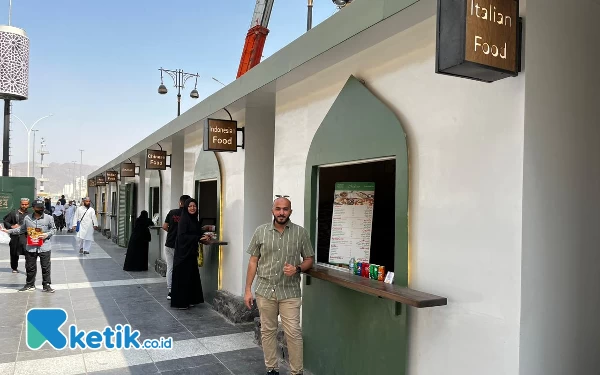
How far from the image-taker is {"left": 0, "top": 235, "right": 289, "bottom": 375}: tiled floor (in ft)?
15.3

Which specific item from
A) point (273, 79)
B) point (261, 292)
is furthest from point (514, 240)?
point (273, 79)

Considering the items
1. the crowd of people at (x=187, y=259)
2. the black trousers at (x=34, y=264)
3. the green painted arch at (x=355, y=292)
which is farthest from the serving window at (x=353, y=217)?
the black trousers at (x=34, y=264)

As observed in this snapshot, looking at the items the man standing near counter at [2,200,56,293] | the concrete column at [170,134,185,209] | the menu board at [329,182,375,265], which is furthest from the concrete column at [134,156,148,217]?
the menu board at [329,182,375,265]

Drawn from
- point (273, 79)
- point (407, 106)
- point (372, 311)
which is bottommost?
point (372, 311)

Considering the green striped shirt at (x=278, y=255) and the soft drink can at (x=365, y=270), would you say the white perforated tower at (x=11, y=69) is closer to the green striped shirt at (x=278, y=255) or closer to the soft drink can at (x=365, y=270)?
the green striped shirt at (x=278, y=255)

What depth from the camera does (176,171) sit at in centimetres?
1055

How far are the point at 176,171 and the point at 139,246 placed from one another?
1968 millimetres

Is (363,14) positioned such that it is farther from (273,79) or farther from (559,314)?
(559,314)

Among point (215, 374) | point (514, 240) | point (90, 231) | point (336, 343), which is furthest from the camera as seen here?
point (90, 231)

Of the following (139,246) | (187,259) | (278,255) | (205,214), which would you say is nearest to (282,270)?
(278,255)

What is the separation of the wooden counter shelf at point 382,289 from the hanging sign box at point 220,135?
2.81 m

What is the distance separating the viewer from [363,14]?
11.0ft

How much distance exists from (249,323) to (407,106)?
13.2 ft

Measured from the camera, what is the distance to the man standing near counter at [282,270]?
402cm
